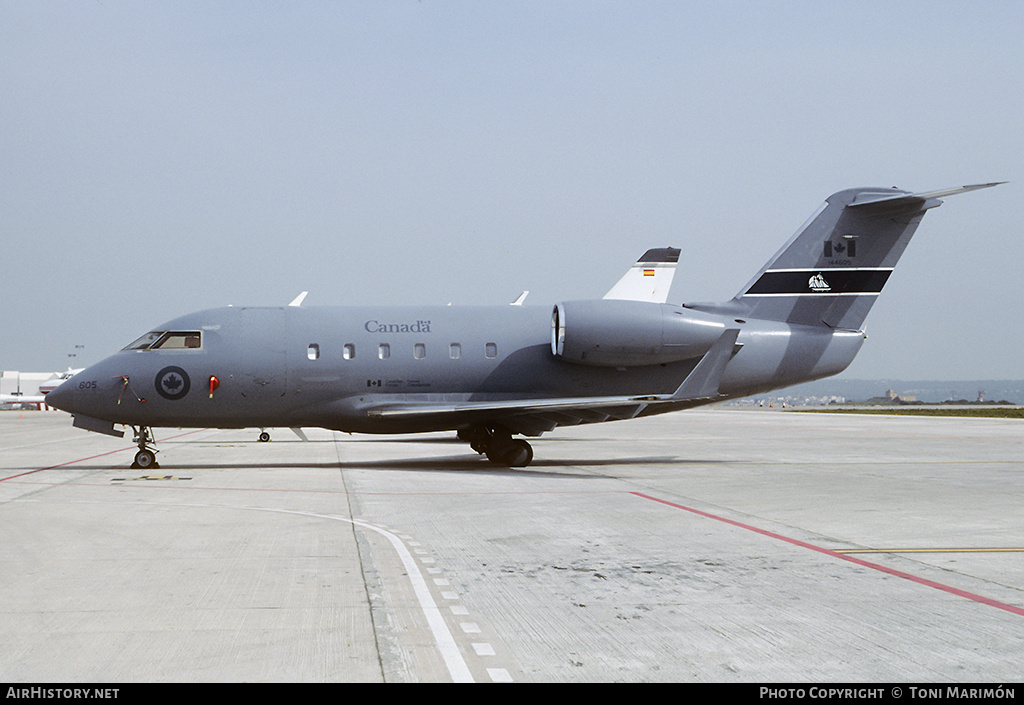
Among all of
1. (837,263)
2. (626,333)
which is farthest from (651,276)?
(626,333)

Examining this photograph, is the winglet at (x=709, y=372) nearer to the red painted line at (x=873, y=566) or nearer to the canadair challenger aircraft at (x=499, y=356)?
the canadair challenger aircraft at (x=499, y=356)

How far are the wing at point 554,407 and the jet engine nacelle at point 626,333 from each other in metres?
1.12

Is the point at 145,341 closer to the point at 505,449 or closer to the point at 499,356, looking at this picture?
the point at 499,356

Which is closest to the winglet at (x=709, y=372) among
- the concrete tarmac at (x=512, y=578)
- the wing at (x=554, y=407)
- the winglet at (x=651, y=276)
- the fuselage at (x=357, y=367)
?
the wing at (x=554, y=407)

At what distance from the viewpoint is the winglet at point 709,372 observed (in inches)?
770

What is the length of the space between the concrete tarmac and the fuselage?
2818 mm

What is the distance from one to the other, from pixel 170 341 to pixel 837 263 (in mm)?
16351

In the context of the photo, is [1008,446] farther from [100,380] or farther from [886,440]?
[100,380]

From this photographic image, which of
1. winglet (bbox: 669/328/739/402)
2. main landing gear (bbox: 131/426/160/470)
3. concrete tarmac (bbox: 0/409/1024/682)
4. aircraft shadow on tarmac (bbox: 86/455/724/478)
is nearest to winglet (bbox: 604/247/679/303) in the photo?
aircraft shadow on tarmac (bbox: 86/455/724/478)

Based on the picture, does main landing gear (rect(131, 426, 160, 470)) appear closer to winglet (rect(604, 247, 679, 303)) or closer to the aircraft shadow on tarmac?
the aircraft shadow on tarmac

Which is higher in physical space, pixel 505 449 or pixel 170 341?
A: pixel 170 341

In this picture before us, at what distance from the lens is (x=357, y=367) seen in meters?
21.9

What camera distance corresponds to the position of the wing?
19.9 meters

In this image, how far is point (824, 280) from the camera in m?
23.4
